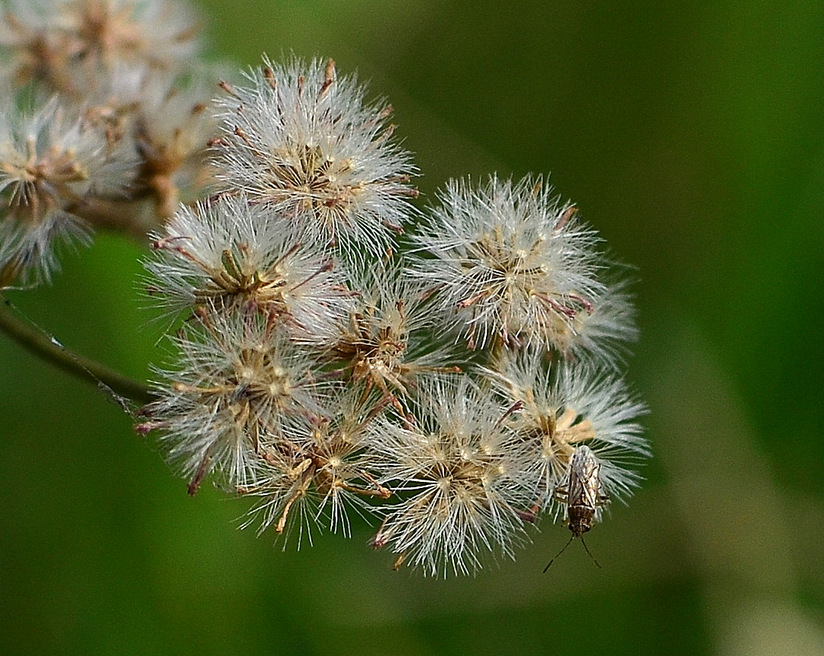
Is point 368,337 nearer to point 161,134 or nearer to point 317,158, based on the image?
point 317,158

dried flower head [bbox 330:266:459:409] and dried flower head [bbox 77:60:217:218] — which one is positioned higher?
dried flower head [bbox 77:60:217:218]

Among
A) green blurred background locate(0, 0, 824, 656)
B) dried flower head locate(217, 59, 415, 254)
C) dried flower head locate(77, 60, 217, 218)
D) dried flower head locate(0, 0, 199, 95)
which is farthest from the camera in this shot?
green blurred background locate(0, 0, 824, 656)

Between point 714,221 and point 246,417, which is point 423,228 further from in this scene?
point 714,221

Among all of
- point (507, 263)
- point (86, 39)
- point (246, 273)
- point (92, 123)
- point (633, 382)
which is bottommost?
point (246, 273)

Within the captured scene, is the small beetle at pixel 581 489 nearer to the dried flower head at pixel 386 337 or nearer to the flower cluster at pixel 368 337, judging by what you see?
the flower cluster at pixel 368 337

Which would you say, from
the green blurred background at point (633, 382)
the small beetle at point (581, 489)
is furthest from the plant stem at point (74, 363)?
the green blurred background at point (633, 382)

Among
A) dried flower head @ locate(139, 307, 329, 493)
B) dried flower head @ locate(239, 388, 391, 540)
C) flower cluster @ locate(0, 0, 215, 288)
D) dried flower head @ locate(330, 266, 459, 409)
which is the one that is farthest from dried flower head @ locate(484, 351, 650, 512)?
flower cluster @ locate(0, 0, 215, 288)

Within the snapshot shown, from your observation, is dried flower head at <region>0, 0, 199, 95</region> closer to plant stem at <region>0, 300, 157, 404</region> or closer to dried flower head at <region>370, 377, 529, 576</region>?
plant stem at <region>0, 300, 157, 404</region>

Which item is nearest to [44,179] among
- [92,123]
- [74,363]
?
[92,123]
